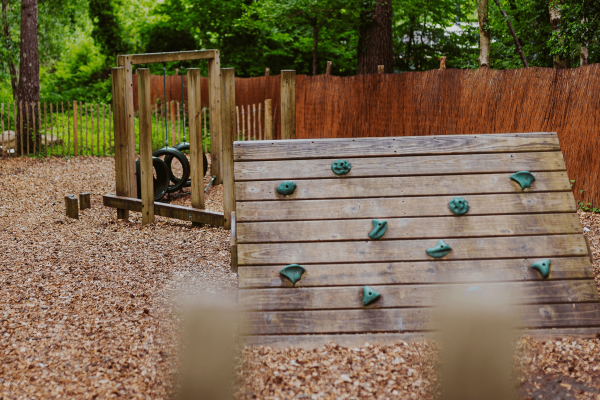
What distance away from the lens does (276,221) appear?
129 inches

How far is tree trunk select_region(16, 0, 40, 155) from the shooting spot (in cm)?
1211

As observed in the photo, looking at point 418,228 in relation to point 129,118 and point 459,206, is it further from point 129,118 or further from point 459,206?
point 129,118

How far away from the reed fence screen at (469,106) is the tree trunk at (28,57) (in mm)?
6377

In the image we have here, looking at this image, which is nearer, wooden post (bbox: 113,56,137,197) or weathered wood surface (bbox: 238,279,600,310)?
weathered wood surface (bbox: 238,279,600,310)

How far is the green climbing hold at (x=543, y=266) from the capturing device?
124 inches

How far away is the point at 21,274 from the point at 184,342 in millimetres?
2212

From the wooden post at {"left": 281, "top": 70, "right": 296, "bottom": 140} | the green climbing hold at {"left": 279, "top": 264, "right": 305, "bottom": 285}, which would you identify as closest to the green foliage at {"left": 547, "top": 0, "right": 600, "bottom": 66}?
the wooden post at {"left": 281, "top": 70, "right": 296, "bottom": 140}

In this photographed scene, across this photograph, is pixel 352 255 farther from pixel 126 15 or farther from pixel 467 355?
pixel 126 15

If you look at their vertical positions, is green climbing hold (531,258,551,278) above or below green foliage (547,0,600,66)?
below

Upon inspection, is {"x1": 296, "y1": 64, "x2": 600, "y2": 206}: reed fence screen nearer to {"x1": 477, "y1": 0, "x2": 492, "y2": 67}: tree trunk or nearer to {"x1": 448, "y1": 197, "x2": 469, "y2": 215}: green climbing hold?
{"x1": 477, "y1": 0, "x2": 492, "y2": 67}: tree trunk

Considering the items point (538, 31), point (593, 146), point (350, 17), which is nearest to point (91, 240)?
point (593, 146)

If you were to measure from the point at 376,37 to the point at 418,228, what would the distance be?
933cm

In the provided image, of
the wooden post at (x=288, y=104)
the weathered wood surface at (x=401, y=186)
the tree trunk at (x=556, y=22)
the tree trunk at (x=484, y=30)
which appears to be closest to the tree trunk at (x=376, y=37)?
the tree trunk at (x=484, y=30)

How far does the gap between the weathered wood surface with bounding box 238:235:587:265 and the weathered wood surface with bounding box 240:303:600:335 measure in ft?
1.01
